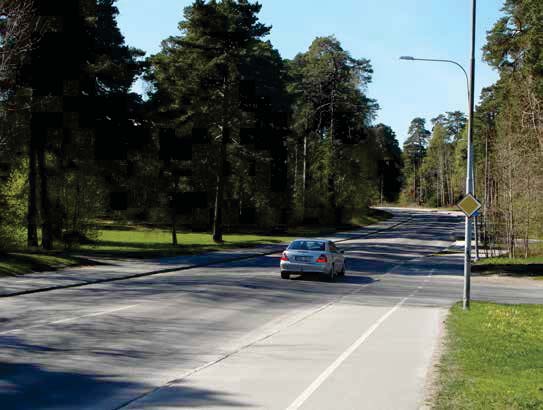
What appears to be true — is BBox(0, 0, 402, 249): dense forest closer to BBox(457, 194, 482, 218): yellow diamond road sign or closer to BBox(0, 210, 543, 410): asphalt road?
BBox(0, 210, 543, 410): asphalt road

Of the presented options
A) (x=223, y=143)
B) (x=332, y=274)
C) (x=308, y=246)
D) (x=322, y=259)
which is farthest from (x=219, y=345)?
(x=223, y=143)

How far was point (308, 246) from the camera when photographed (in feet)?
87.0

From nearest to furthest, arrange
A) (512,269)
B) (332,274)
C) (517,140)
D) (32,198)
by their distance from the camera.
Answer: (332,274)
(32,198)
(512,269)
(517,140)

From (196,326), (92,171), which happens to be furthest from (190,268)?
(196,326)

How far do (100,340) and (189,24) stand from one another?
38969 mm

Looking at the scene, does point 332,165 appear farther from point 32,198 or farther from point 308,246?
point 308,246

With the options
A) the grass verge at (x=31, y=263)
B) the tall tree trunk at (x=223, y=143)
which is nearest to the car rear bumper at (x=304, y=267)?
the grass verge at (x=31, y=263)

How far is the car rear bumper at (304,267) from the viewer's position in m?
25.8

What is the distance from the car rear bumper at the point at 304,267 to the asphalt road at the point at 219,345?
122 cm

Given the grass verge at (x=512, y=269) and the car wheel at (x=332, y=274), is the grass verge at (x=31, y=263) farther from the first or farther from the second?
the grass verge at (x=512, y=269)

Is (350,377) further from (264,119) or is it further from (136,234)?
(136,234)

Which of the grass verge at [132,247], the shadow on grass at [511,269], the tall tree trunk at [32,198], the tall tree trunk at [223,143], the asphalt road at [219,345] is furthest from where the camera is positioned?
the tall tree trunk at [223,143]

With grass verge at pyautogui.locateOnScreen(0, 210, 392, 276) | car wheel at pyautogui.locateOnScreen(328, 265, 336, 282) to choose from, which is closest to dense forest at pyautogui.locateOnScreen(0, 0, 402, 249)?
Answer: grass verge at pyautogui.locateOnScreen(0, 210, 392, 276)

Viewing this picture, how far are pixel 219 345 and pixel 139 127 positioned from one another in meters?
31.0
